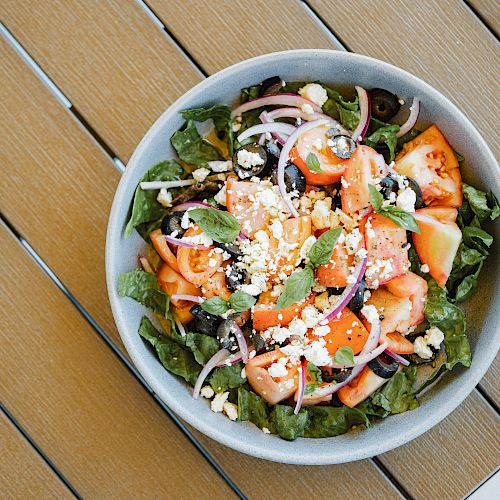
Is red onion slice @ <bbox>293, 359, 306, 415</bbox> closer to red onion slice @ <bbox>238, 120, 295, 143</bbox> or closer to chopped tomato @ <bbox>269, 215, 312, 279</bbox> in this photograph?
chopped tomato @ <bbox>269, 215, 312, 279</bbox>

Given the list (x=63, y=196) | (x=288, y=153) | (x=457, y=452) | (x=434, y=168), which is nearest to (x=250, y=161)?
(x=288, y=153)

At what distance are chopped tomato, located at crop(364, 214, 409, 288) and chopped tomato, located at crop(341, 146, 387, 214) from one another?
5cm

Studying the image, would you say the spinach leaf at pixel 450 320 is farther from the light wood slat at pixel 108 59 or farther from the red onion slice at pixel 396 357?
the light wood slat at pixel 108 59

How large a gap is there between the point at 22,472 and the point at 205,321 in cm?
71

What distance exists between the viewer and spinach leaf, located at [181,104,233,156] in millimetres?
1512

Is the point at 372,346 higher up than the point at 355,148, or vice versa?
the point at 355,148

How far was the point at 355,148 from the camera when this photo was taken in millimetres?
1478

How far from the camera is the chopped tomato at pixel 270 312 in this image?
1472mm

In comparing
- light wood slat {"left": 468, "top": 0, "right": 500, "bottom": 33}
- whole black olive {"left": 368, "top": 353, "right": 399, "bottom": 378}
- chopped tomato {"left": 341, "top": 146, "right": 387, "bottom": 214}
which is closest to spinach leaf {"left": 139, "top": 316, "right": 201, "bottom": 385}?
whole black olive {"left": 368, "top": 353, "right": 399, "bottom": 378}

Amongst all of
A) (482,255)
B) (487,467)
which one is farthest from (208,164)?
(487,467)

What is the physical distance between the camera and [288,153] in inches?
59.1

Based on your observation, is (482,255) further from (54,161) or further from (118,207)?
(54,161)

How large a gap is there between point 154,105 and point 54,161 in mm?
307

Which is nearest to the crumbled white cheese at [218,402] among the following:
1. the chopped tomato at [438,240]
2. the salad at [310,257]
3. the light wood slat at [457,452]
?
the salad at [310,257]
